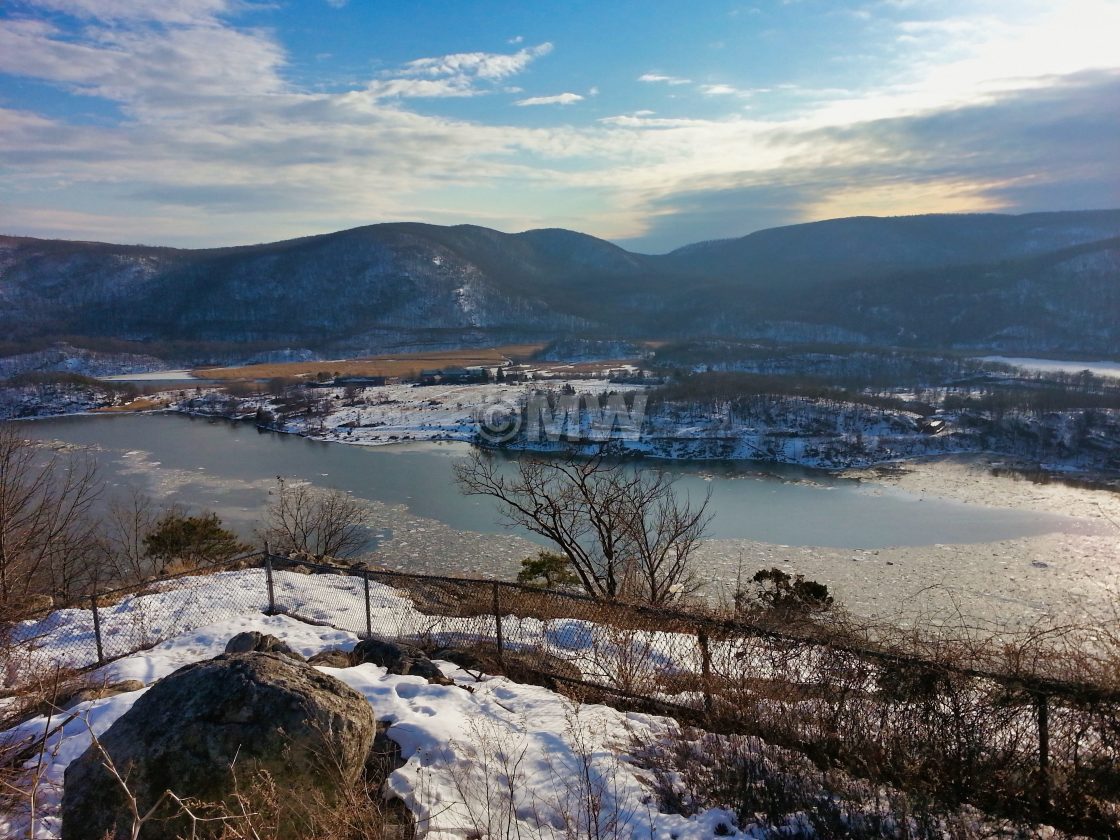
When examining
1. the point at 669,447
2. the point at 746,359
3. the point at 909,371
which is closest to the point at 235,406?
the point at 669,447

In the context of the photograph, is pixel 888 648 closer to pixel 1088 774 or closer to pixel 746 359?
pixel 1088 774

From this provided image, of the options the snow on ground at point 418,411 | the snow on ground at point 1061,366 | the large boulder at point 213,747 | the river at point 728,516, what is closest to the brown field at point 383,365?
the snow on ground at point 418,411

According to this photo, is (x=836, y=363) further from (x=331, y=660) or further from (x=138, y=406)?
(x=331, y=660)

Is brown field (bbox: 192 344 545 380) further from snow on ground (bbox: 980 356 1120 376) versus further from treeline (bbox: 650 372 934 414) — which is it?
snow on ground (bbox: 980 356 1120 376)

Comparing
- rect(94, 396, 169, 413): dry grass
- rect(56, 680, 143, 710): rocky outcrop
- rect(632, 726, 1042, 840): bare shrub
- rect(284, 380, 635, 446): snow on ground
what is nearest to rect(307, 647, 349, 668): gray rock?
rect(56, 680, 143, 710): rocky outcrop

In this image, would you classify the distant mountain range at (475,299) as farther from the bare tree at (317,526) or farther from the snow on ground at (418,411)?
the bare tree at (317,526)

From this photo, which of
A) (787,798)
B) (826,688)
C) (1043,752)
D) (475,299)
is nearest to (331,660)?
(787,798)
